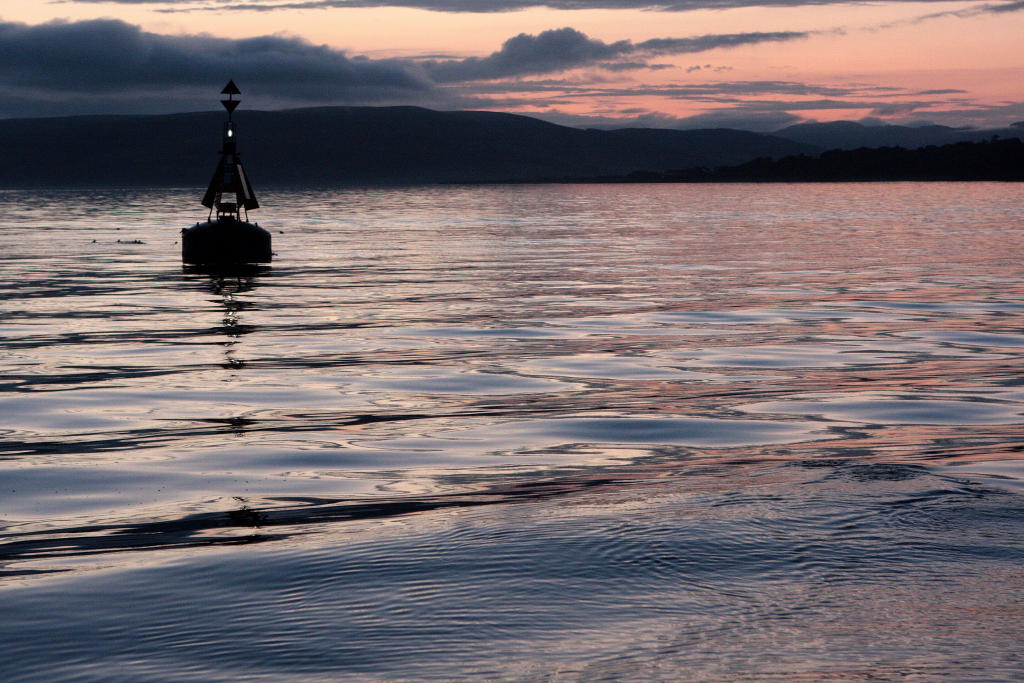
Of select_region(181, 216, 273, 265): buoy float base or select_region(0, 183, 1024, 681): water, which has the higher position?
select_region(0, 183, 1024, 681): water

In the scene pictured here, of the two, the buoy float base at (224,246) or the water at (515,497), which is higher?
the water at (515,497)

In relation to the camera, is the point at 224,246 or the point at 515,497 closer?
the point at 515,497

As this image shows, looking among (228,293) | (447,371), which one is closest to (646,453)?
(447,371)

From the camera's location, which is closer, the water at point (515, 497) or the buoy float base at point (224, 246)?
the water at point (515, 497)

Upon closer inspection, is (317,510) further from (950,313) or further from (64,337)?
(950,313)

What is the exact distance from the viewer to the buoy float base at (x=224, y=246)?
49188 mm

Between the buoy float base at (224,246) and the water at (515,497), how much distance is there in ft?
68.3

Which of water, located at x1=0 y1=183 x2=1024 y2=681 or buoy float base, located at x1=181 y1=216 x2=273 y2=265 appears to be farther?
buoy float base, located at x1=181 y1=216 x2=273 y2=265

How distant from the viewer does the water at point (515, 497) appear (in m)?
6.69

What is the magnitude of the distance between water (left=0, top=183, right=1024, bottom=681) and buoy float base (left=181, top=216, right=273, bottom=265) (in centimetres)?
2081

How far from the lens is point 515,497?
33.9 feet

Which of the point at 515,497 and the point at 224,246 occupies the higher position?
the point at 515,497

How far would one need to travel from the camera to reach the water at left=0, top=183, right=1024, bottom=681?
21.9ft

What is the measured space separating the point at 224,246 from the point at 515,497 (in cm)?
4129
